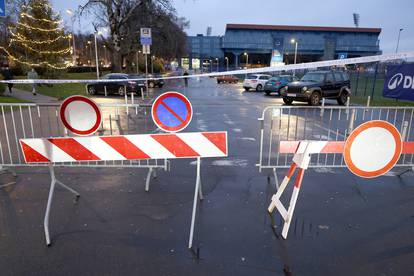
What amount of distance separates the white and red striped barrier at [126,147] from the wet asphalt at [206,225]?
89 cm

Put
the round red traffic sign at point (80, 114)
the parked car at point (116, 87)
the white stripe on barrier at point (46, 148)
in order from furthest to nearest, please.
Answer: the parked car at point (116, 87) → the round red traffic sign at point (80, 114) → the white stripe on barrier at point (46, 148)

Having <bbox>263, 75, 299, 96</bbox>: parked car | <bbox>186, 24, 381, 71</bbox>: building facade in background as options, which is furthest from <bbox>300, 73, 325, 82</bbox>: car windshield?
<bbox>186, 24, 381, 71</bbox>: building facade in background

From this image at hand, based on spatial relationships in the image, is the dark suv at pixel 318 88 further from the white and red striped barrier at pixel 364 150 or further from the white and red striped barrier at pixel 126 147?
the white and red striped barrier at pixel 126 147

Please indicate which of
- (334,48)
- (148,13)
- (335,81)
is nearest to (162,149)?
(335,81)

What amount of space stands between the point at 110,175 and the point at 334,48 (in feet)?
293

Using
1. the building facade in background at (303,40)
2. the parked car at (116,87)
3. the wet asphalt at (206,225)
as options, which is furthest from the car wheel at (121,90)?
the building facade in background at (303,40)

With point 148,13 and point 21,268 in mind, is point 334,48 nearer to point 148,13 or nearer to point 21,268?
point 148,13

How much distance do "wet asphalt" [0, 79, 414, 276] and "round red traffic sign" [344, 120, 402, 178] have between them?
2.67ft

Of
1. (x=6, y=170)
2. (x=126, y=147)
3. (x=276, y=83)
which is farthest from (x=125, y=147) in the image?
(x=276, y=83)

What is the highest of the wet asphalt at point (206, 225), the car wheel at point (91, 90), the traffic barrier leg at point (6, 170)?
the car wheel at point (91, 90)

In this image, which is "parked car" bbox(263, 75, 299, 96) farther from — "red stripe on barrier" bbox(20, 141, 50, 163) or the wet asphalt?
"red stripe on barrier" bbox(20, 141, 50, 163)

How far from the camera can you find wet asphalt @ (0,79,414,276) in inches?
121

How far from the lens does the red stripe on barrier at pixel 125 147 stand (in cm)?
374

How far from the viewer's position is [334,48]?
8306 centimetres
